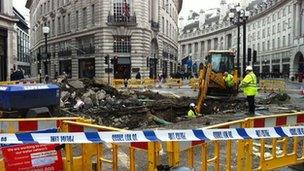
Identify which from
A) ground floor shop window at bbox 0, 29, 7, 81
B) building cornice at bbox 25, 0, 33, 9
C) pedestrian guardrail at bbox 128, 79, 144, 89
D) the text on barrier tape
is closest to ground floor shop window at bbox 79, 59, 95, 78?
pedestrian guardrail at bbox 128, 79, 144, 89

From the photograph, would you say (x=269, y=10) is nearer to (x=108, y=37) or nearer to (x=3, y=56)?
(x=108, y=37)

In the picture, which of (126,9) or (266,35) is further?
(266,35)

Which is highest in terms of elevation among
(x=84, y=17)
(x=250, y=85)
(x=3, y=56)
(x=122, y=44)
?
(x=84, y=17)

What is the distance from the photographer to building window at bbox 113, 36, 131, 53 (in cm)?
5344

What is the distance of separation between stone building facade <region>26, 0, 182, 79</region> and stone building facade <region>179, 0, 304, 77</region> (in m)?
20.5

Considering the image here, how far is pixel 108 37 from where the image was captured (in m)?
53.1

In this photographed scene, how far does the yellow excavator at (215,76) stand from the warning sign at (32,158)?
12.7 m

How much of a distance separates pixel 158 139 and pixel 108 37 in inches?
1876

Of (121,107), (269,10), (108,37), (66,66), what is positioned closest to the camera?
(121,107)

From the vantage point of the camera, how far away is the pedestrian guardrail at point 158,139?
244 inches

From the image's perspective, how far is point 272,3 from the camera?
88938 mm

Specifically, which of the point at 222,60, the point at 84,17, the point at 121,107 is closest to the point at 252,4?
the point at 84,17

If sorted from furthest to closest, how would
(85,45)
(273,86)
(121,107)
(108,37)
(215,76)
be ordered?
(85,45) < (108,37) < (273,86) < (215,76) < (121,107)

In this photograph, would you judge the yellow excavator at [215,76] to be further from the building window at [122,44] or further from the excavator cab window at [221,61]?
the building window at [122,44]
